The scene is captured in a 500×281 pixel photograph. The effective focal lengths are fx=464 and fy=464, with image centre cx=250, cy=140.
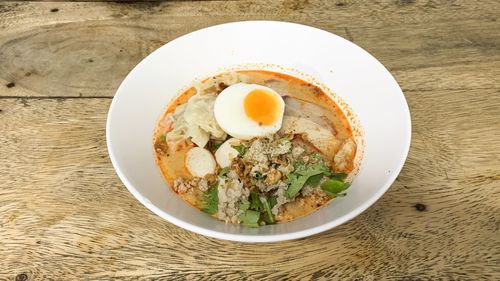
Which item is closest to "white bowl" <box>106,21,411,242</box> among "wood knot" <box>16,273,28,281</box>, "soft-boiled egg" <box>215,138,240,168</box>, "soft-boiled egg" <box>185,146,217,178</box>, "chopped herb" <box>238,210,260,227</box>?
"chopped herb" <box>238,210,260,227</box>

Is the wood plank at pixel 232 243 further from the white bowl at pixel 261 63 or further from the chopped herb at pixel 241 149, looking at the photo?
the chopped herb at pixel 241 149

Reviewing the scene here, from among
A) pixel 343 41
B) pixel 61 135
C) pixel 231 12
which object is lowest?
pixel 61 135

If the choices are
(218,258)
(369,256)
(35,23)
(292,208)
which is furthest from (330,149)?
(35,23)

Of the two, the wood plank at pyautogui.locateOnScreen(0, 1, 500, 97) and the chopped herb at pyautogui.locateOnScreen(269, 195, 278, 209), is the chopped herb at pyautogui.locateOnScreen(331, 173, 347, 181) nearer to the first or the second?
the chopped herb at pyautogui.locateOnScreen(269, 195, 278, 209)

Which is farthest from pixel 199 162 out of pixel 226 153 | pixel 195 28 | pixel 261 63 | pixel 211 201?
pixel 195 28

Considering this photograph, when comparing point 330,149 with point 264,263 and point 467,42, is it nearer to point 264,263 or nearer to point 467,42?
point 264,263
